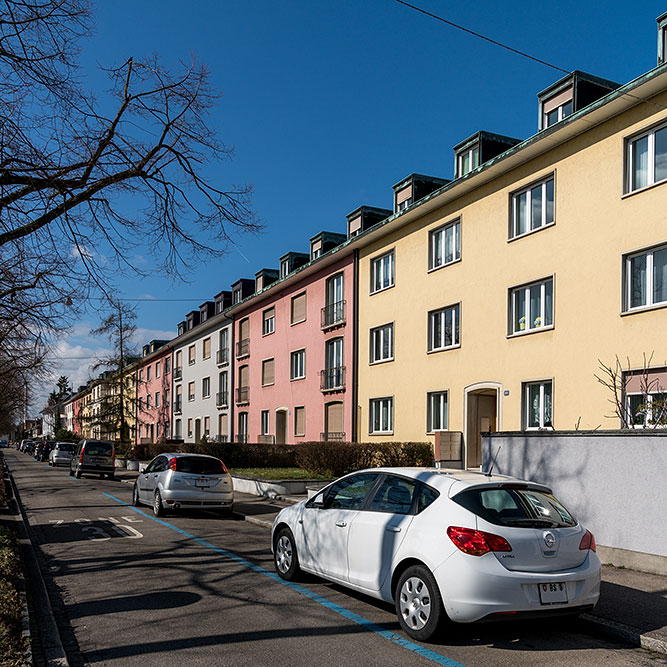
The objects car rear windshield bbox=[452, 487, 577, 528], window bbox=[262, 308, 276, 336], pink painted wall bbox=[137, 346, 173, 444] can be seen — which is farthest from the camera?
pink painted wall bbox=[137, 346, 173, 444]


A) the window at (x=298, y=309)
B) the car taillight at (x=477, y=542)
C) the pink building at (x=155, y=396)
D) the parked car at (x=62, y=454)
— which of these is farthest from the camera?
the pink building at (x=155, y=396)

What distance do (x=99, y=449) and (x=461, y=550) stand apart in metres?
28.9

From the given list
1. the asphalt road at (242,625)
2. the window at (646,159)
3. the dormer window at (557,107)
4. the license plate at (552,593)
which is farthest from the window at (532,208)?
the license plate at (552,593)

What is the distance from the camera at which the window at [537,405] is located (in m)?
17.7

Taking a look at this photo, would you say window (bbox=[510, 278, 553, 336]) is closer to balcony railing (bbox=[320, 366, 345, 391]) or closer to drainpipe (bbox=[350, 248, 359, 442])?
drainpipe (bbox=[350, 248, 359, 442])

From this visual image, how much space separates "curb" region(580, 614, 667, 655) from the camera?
20.4 ft

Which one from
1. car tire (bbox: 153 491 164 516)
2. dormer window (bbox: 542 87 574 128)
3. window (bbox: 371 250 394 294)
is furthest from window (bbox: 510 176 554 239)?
car tire (bbox: 153 491 164 516)

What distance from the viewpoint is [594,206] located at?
16516 mm

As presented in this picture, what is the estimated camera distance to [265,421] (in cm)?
3862

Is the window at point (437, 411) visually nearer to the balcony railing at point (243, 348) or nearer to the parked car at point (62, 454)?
the balcony railing at point (243, 348)

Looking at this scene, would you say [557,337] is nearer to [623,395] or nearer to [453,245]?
[623,395]

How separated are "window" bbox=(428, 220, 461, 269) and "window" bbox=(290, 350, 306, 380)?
1173 centimetres

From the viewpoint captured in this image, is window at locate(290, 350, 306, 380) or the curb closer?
the curb

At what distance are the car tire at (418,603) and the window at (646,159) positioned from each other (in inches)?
461
